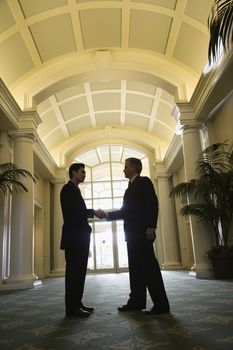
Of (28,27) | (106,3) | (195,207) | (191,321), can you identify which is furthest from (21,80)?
(191,321)

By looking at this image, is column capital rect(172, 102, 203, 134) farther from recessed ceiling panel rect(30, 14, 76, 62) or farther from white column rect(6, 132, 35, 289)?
white column rect(6, 132, 35, 289)

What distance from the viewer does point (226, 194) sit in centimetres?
654

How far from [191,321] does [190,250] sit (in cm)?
998

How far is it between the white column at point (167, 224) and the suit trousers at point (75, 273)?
980 cm

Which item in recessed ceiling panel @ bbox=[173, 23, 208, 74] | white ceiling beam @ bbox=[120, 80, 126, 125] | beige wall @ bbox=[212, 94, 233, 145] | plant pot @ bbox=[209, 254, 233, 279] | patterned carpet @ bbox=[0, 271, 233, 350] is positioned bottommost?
patterned carpet @ bbox=[0, 271, 233, 350]

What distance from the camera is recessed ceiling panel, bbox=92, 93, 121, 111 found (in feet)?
38.0

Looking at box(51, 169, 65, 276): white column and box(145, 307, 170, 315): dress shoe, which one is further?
box(51, 169, 65, 276): white column

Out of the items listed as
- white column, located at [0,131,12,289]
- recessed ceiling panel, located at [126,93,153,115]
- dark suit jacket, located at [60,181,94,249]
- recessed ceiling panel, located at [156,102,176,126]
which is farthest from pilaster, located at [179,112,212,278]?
dark suit jacket, located at [60,181,94,249]

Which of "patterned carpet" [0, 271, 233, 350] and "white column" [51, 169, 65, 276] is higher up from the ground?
"white column" [51, 169, 65, 276]

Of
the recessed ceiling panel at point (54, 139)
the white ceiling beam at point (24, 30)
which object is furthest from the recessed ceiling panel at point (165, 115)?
the white ceiling beam at point (24, 30)

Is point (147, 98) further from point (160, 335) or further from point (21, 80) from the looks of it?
point (160, 335)

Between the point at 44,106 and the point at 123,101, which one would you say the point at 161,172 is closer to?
the point at 123,101

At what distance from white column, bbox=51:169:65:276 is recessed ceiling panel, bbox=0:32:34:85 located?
→ 5997 mm

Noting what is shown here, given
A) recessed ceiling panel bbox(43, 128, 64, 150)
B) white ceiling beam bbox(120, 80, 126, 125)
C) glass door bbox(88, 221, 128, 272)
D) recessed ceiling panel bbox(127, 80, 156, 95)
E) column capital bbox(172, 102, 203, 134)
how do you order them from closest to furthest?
1. column capital bbox(172, 102, 203, 134)
2. recessed ceiling panel bbox(127, 80, 156, 95)
3. white ceiling beam bbox(120, 80, 126, 125)
4. recessed ceiling panel bbox(43, 128, 64, 150)
5. glass door bbox(88, 221, 128, 272)
